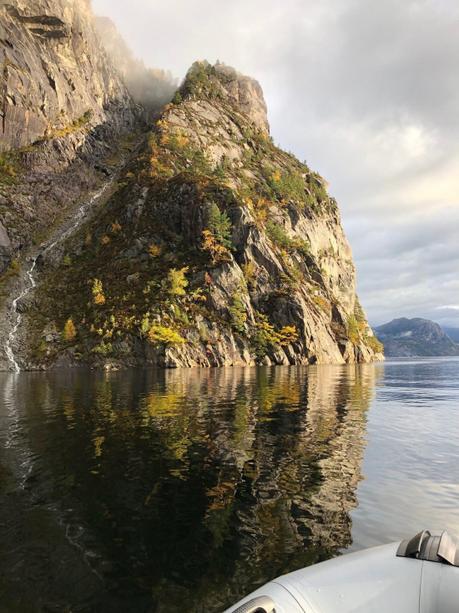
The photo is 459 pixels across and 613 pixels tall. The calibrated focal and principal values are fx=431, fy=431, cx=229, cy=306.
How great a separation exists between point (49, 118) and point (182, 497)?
5989 inches

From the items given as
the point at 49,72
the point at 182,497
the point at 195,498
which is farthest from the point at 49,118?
the point at 195,498

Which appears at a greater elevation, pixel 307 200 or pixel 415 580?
pixel 307 200

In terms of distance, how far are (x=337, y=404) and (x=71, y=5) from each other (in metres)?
182

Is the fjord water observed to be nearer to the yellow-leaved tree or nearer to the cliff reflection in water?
the cliff reflection in water

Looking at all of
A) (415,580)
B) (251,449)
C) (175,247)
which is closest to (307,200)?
(175,247)

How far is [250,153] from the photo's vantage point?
16962 centimetres

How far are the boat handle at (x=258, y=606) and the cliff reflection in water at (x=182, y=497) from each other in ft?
10.1

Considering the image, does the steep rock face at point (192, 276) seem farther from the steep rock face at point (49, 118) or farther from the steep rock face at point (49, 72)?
the steep rock face at point (49, 72)

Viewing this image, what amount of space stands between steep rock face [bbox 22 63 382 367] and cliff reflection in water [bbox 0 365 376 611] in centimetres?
5936

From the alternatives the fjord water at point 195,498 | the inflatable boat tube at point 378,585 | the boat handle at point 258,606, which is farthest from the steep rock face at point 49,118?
the boat handle at point 258,606

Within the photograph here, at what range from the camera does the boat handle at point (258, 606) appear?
566cm

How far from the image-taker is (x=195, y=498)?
14.3 metres

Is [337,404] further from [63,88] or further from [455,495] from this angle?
[63,88]

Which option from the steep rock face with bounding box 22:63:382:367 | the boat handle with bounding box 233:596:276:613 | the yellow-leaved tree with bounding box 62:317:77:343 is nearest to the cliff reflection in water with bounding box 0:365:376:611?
the boat handle with bounding box 233:596:276:613
